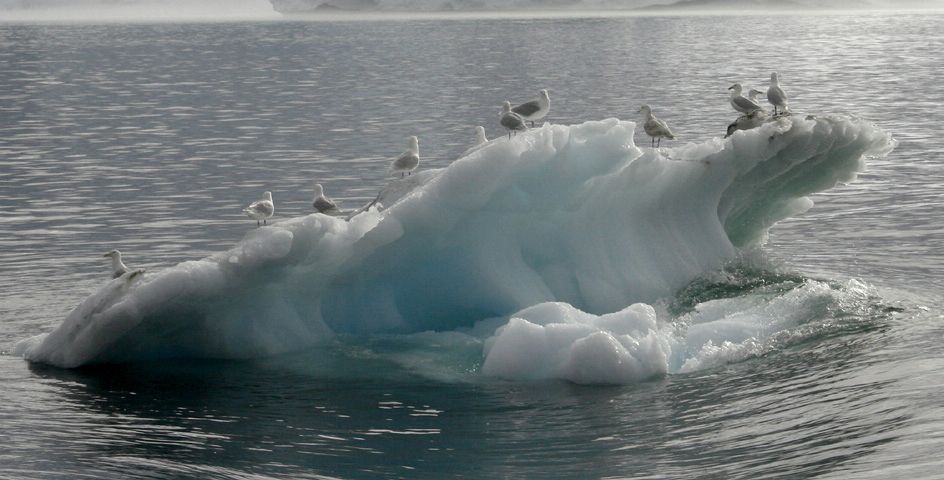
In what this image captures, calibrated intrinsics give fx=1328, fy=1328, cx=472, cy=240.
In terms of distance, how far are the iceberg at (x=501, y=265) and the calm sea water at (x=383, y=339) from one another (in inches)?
14.4

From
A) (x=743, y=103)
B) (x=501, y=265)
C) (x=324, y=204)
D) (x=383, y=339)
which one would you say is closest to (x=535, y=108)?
(x=743, y=103)

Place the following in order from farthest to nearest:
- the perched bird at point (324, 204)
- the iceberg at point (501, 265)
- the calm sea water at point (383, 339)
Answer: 1. the perched bird at point (324, 204)
2. the iceberg at point (501, 265)
3. the calm sea water at point (383, 339)

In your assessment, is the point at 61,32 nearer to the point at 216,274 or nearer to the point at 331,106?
the point at 331,106

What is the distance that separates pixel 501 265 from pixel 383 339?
137cm

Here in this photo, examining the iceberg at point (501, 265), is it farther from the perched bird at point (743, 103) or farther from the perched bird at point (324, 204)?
the perched bird at point (743, 103)

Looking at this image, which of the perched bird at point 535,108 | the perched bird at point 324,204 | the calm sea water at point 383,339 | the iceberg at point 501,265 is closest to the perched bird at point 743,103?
the calm sea water at point 383,339

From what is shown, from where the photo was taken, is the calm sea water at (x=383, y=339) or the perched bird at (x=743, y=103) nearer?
the calm sea water at (x=383, y=339)

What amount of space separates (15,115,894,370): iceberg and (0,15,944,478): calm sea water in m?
0.37

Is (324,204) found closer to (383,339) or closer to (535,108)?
(535,108)

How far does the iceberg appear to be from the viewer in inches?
466

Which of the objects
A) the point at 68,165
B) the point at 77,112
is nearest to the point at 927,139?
the point at 68,165

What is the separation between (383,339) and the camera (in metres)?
12.9

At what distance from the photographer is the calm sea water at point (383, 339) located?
9.77 meters

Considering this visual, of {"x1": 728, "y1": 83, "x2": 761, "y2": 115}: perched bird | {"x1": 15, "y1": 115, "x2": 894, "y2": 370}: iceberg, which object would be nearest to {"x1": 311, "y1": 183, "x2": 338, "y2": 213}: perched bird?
{"x1": 15, "y1": 115, "x2": 894, "y2": 370}: iceberg
